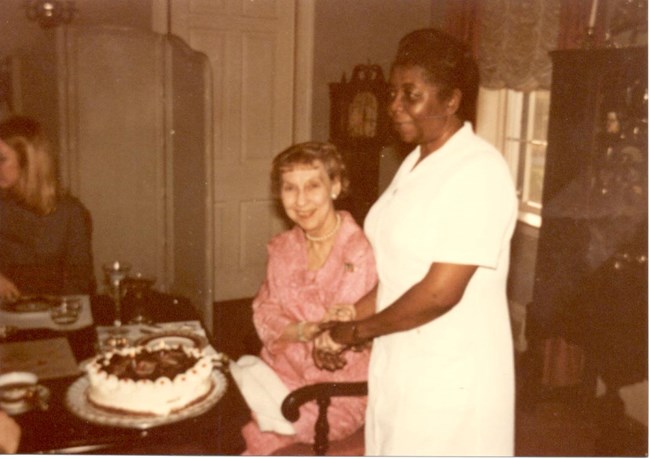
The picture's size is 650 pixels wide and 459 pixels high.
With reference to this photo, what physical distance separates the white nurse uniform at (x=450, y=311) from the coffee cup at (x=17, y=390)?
0.80 metres

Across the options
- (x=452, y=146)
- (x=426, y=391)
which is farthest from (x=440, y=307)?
(x=452, y=146)

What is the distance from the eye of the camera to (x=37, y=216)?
2670 millimetres

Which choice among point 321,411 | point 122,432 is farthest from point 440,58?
point 122,432

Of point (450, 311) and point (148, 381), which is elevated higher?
point (450, 311)

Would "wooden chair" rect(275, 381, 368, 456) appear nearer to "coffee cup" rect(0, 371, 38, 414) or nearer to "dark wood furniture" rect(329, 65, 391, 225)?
"coffee cup" rect(0, 371, 38, 414)

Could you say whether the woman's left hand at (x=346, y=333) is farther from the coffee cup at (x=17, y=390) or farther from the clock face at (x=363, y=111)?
the clock face at (x=363, y=111)

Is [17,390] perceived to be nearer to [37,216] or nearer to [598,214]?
[37,216]

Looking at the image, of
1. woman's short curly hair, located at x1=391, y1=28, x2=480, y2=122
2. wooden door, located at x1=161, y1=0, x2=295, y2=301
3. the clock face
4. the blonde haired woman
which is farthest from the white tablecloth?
the clock face

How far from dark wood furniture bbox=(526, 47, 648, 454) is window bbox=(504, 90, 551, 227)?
89 cm

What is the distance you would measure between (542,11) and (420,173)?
2.38 metres

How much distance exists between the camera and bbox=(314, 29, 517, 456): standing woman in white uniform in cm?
142

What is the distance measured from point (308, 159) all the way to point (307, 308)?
1.36ft

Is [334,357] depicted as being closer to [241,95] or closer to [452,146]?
[452,146]

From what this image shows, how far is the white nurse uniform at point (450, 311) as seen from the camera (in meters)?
1.42
